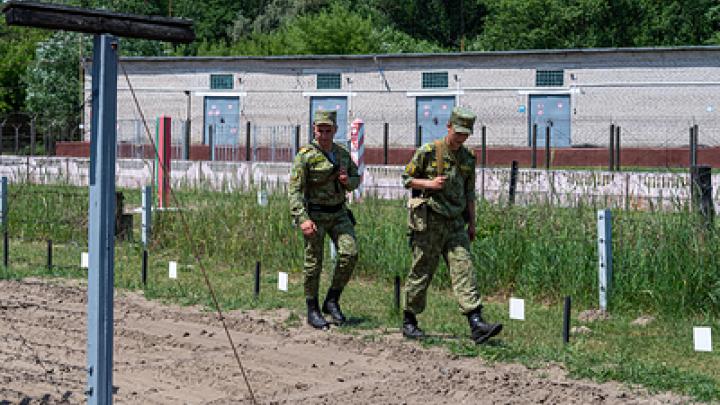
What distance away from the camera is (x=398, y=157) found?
35.9 meters

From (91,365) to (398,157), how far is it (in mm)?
30447

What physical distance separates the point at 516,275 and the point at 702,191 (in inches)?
85.4

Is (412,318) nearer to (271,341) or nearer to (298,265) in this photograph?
(271,341)

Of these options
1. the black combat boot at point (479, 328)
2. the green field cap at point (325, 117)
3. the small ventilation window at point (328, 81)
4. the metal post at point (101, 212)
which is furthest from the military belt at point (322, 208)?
the small ventilation window at point (328, 81)

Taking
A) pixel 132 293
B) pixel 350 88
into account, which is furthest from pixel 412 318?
pixel 350 88

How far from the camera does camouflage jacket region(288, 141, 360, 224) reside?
10.1m

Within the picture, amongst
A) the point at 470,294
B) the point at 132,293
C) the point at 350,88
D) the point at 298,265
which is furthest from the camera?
the point at 350,88

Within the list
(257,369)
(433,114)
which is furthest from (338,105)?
(257,369)

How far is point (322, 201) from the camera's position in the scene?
10.3 meters

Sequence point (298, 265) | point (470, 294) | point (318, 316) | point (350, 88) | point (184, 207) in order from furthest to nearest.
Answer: point (350, 88) < point (184, 207) < point (298, 265) < point (318, 316) < point (470, 294)

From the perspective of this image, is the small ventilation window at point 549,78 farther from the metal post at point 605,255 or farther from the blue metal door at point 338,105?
the metal post at point 605,255

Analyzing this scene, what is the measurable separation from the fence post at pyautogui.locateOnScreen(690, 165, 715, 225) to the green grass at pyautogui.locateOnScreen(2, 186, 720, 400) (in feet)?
0.57

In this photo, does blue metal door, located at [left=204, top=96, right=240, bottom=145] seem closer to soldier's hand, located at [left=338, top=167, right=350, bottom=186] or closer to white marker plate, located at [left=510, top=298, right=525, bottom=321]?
Answer: soldier's hand, located at [left=338, top=167, right=350, bottom=186]

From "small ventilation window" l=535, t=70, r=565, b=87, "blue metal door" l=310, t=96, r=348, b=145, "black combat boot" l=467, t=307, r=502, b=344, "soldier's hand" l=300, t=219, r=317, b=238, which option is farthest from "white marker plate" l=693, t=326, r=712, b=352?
"blue metal door" l=310, t=96, r=348, b=145
